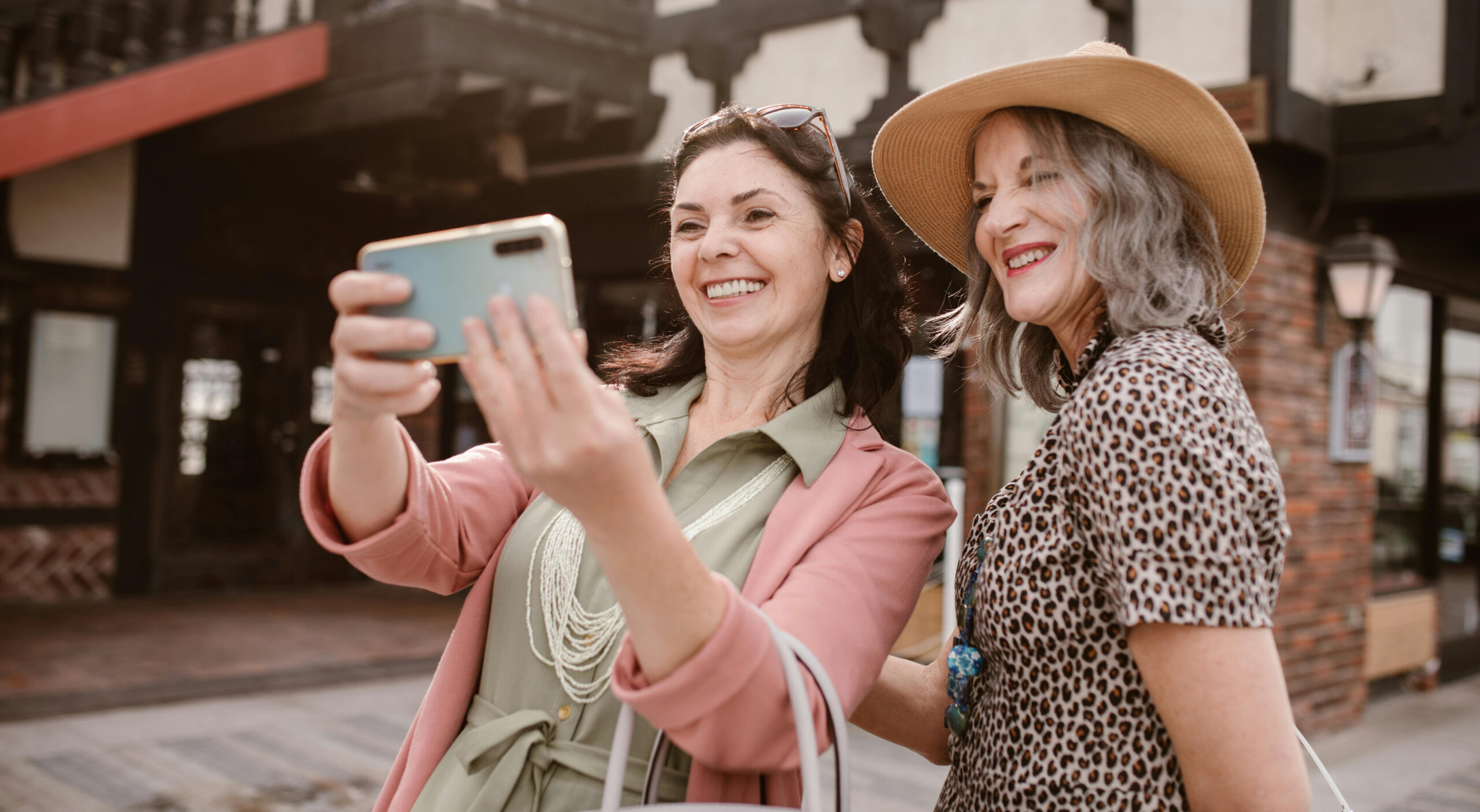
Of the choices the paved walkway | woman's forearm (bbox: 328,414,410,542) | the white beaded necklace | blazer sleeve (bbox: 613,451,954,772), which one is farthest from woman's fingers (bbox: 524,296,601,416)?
the paved walkway

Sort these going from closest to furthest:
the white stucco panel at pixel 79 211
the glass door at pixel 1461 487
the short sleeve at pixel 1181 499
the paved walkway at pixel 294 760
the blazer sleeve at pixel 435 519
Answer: the short sleeve at pixel 1181 499
the blazer sleeve at pixel 435 519
the paved walkway at pixel 294 760
the glass door at pixel 1461 487
the white stucco panel at pixel 79 211

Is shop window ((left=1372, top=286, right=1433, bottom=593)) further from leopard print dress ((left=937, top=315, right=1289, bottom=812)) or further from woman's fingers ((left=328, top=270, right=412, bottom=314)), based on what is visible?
woman's fingers ((left=328, top=270, right=412, bottom=314))

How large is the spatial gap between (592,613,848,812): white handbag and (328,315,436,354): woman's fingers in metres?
0.41

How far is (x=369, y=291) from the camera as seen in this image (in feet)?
3.18

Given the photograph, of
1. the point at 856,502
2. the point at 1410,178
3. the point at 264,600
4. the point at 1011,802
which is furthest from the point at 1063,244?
the point at 264,600

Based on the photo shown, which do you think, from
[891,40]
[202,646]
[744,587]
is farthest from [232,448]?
[744,587]

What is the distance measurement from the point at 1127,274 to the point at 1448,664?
767 cm

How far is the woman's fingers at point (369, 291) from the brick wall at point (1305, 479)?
424cm

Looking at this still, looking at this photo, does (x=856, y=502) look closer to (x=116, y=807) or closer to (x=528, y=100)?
(x=116, y=807)

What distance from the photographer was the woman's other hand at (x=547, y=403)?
85 centimetres

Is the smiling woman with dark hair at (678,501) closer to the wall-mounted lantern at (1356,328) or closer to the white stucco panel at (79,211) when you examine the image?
the wall-mounted lantern at (1356,328)

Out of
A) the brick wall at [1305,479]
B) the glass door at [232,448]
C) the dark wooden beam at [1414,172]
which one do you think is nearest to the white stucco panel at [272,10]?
the glass door at [232,448]

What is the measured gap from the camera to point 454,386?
9281 millimetres

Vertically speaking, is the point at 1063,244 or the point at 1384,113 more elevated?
the point at 1384,113
